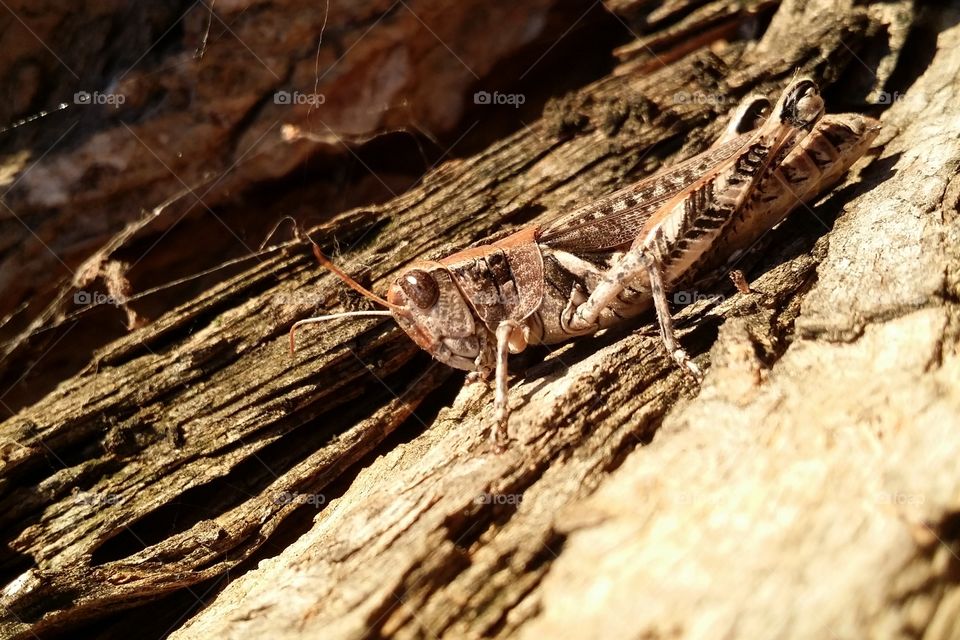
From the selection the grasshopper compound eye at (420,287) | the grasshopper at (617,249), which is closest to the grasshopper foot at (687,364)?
the grasshopper at (617,249)

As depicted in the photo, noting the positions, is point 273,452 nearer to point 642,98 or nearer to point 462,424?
point 462,424

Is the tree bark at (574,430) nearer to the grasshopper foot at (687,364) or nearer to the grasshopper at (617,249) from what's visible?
the grasshopper foot at (687,364)

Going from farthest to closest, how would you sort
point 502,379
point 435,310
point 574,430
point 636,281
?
point 435,310, point 636,281, point 502,379, point 574,430

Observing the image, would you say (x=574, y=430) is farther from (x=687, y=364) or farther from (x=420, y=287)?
(x=420, y=287)

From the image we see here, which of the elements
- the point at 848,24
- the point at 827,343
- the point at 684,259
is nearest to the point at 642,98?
the point at 848,24

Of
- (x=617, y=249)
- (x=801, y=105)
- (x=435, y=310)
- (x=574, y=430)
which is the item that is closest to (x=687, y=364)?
(x=574, y=430)

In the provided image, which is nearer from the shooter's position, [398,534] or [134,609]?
[398,534]

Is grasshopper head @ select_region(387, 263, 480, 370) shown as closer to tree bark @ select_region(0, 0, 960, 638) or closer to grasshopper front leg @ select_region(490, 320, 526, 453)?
grasshopper front leg @ select_region(490, 320, 526, 453)
